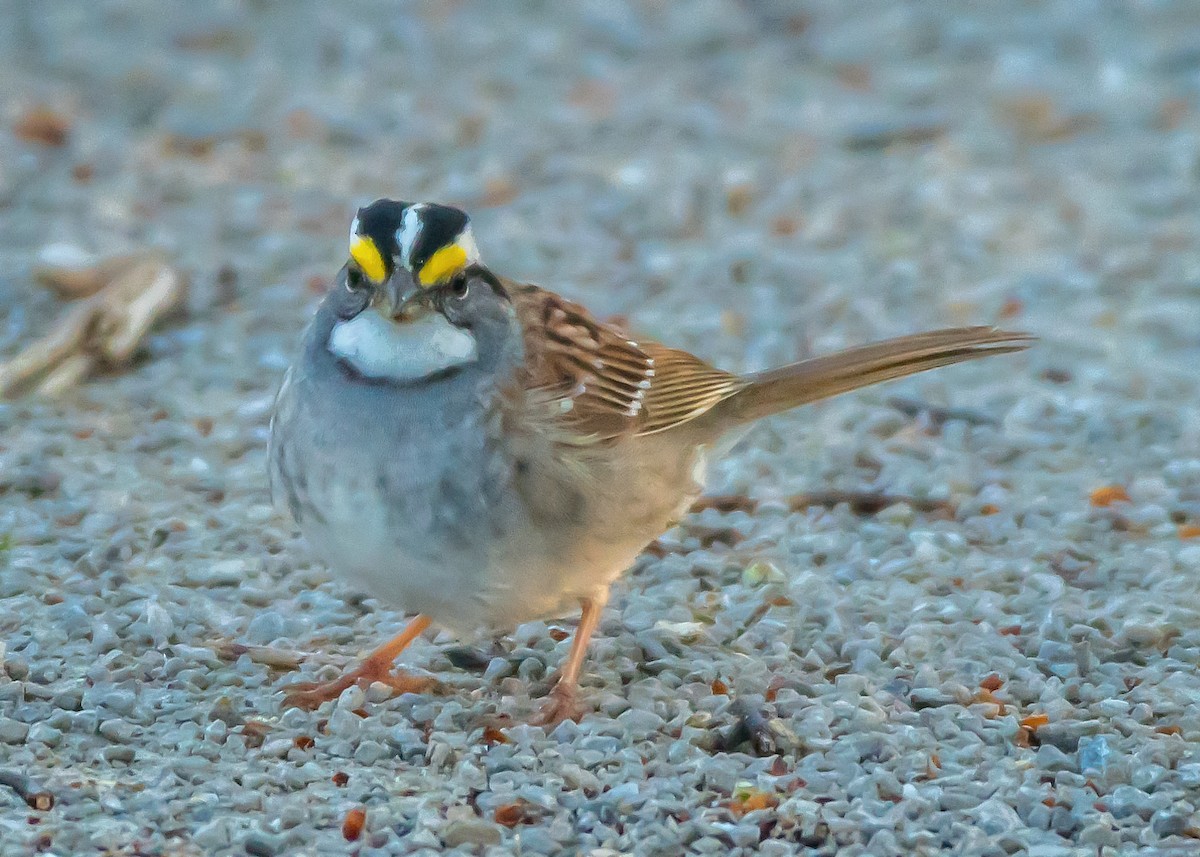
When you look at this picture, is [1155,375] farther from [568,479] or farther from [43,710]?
[43,710]

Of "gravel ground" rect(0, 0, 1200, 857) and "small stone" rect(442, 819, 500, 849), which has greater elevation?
"gravel ground" rect(0, 0, 1200, 857)

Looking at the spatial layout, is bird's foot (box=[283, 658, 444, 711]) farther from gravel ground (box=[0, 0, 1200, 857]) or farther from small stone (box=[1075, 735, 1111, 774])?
small stone (box=[1075, 735, 1111, 774])

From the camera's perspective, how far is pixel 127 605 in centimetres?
481

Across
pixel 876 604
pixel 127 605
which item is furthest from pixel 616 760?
pixel 127 605

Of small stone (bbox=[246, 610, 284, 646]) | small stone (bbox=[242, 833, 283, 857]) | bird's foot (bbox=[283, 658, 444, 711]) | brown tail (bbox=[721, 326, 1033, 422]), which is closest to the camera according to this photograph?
small stone (bbox=[242, 833, 283, 857])

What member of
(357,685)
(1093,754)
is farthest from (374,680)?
(1093,754)

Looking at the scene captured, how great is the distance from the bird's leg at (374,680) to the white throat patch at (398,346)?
0.72m

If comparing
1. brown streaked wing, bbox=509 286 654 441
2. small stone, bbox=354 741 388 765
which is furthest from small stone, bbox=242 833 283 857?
brown streaked wing, bbox=509 286 654 441

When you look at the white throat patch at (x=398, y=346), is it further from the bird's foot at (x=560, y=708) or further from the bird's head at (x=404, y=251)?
the bird's foot at (x=560, y=708)

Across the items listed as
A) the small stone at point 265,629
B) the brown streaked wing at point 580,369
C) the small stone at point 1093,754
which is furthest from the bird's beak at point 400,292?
the small stone at point 1093,754

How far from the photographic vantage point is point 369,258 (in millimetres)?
4066

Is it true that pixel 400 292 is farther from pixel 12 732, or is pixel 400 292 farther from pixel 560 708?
pixel 12 732

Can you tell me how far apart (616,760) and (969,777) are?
779 mm

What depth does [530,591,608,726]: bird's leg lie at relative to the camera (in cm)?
431
